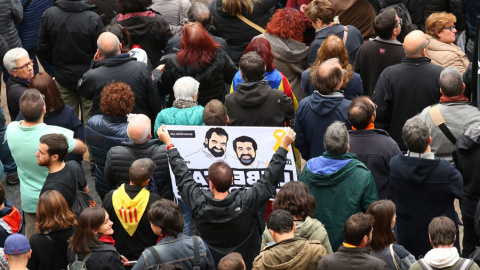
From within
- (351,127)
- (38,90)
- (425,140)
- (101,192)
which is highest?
(425,140)

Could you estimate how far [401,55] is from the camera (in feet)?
29.8

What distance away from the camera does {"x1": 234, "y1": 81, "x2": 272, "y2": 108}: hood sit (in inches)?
310

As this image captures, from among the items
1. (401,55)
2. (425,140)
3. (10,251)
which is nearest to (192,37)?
(401,55)

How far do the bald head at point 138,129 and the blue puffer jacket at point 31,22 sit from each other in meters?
4.96

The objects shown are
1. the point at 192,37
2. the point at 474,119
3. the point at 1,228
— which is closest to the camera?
the point at 1,228

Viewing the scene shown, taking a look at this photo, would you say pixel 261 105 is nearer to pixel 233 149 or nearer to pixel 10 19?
pixel 233 149

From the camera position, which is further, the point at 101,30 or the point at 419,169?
the point at 101,30

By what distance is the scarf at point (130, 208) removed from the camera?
6664 millimetres

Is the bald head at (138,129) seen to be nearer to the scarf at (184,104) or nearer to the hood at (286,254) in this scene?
the scarf at (184,104)

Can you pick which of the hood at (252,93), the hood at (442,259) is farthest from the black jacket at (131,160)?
the hood at (442,259)

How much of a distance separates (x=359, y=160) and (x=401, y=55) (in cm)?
252

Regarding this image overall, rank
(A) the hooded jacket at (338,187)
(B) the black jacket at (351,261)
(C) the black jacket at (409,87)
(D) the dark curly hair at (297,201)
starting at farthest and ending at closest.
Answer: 1. (C) the black jacket at (409,87)
2. (A) the hooded jacket at (338,187)
3. (D) the dark curly hair at (297,201)
4. (B) the black jacket at (351,261)

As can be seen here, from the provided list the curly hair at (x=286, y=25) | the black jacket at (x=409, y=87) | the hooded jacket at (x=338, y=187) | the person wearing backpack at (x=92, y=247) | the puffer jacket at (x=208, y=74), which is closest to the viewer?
the person wearing backpack at (x=92, y=247)

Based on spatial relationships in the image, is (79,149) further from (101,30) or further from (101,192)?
(101,30)
